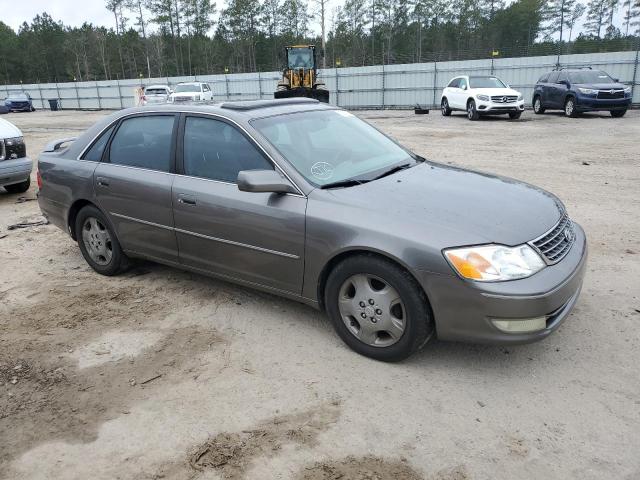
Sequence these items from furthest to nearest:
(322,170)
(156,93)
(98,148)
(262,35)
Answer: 1. (262,35)
2. (156,93)
3. (98,148)
4. (322,170)

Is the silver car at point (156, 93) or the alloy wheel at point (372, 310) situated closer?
the alloy wheel at point (372, 310)

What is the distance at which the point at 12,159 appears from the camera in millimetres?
8086

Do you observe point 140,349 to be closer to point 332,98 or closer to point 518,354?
point 518,354

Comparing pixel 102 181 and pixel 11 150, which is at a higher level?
pixel 102 181

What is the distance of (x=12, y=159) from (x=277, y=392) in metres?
6.93

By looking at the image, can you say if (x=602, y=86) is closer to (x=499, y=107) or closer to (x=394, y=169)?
(x=499, y=107)

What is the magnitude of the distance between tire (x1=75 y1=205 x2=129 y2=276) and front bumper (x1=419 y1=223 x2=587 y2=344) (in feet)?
9.88

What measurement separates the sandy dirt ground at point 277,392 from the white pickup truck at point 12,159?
383 cm

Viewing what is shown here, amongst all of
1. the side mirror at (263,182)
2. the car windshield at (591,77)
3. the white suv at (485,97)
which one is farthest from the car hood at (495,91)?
the side mirror at (263,182)

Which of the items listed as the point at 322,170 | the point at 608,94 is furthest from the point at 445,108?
the point at 322,170

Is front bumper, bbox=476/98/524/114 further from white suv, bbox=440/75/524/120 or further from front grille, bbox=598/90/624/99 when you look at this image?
front grille, bbox=598/90/624/99

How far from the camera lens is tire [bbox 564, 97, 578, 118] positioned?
1900cm

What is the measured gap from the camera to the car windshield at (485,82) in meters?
20.2

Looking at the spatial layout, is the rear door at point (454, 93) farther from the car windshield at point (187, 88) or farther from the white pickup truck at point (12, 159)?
the white pickup truck at point (12, 159)
